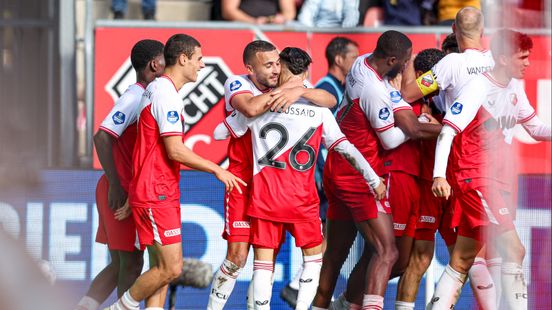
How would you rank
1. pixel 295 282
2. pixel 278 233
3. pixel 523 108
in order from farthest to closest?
pixel 295 282, pixel 523 108, pixel 278 233

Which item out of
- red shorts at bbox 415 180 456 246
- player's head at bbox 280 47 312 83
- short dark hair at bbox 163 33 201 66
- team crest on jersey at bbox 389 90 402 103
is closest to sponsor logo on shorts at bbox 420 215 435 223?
red shorts at bbox 415 180 456 246

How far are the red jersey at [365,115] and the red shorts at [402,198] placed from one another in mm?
123

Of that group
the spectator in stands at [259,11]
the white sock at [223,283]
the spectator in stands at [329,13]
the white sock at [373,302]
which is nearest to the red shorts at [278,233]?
the white sock at [223,283]

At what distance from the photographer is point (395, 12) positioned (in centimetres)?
873

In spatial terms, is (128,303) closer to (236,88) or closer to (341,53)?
(236,88)

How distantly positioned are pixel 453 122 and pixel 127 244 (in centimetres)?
226

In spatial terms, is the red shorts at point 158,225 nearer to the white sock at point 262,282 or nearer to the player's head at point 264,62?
the white sock at point 262,282

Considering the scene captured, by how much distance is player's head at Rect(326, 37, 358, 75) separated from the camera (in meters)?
7.36

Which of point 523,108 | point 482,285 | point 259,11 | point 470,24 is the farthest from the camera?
point 259,11

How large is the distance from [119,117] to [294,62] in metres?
1.20

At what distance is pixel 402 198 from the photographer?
19.7ft

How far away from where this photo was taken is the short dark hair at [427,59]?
614cm

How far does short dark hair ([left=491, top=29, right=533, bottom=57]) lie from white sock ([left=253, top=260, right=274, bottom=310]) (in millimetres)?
2080

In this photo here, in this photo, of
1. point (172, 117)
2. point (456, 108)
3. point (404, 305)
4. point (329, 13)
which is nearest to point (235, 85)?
point (172, 117)
